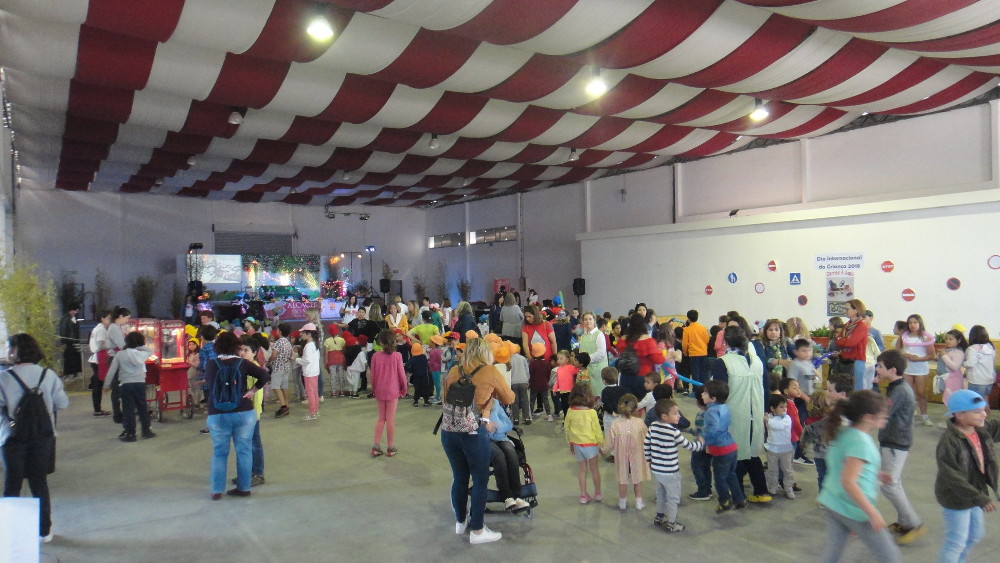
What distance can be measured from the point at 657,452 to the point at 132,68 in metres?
6.91

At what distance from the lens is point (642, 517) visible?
4.44m

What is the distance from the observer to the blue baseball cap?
289cm

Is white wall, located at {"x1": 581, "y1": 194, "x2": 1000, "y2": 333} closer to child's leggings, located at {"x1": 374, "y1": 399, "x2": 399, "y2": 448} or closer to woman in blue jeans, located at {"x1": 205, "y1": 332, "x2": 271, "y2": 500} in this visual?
child's leggings, located at {"x1": 374, "y1": 399, "x2": 399, "y2": 448}

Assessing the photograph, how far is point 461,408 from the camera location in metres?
3.95

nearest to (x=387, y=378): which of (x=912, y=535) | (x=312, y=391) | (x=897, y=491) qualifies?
(x=312, y=391)

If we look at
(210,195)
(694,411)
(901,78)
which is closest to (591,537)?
(694,411)

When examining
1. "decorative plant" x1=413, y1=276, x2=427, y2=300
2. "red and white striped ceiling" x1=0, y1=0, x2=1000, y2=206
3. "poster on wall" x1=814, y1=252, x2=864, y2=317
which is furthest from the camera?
"decorative plant" x1=413, y1=276, x2=427, y2=300

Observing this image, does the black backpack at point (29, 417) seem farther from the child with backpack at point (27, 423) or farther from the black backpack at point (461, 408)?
the black backpack at point (461, 408)

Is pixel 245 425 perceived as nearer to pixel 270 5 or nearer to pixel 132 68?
pixel 270 5

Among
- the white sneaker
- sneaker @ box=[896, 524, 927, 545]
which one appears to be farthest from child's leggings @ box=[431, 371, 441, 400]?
sneaker @ box=[896, 524, 927, 545]

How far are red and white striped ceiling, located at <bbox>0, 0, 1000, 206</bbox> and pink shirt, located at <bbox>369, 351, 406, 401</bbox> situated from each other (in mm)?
3074

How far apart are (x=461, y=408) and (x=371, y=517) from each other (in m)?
1.28

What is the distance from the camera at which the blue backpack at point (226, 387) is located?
4.80 meters

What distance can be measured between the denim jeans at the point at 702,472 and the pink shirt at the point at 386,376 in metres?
2.73
